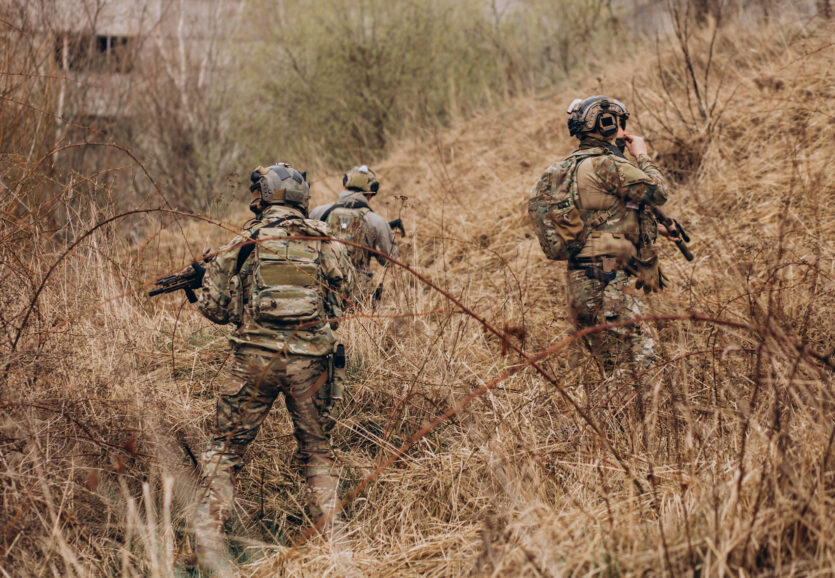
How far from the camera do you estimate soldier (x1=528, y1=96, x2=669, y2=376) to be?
372 centimetres

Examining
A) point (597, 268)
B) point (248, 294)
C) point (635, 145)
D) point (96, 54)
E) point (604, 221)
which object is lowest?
point (597, 268)

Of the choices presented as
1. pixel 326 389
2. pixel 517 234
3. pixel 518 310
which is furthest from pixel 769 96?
pixel 326 389

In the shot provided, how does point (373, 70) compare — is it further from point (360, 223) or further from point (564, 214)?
point (564, 214)

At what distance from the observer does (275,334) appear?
3029 mm

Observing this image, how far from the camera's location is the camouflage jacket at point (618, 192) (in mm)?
3701

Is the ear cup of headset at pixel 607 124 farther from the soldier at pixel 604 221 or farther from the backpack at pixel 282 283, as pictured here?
the backpack at pixel 282 283

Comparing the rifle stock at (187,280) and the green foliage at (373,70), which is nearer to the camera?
the rifle stock at (187,280)

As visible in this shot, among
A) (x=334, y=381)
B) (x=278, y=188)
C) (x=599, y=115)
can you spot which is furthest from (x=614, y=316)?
(x=278, y=188)

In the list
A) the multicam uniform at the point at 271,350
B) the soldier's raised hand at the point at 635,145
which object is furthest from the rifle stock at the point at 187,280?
the soldier's raised hand at the point at 635,145

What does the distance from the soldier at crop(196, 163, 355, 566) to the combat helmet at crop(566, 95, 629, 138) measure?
181 centimetres

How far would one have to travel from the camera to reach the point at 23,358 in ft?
9.43

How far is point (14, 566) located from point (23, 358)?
3.16 feet

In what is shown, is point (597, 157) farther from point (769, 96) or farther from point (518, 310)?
point (769, 96)

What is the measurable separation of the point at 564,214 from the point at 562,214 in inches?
0.5
